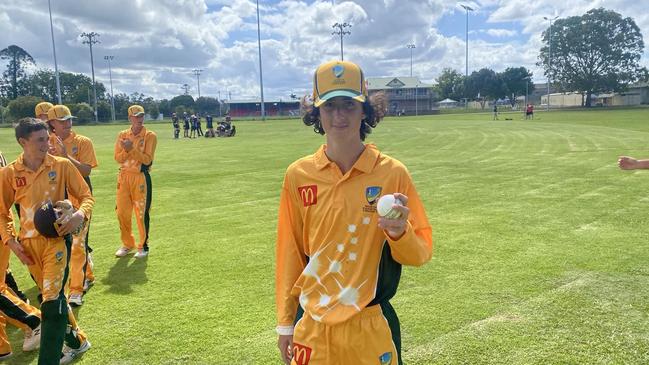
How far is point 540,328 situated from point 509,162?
45.9ft

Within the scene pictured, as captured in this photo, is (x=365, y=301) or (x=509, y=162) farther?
(x=509, y=162)

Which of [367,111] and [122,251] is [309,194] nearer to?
[367,111]

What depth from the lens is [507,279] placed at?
243 inches

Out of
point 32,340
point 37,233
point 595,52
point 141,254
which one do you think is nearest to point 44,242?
point 37,233

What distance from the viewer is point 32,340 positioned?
4.88 meters

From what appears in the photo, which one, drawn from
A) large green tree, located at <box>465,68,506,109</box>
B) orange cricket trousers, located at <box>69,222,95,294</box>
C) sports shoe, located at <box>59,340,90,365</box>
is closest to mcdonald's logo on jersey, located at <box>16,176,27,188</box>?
orange cricket trousers, located at <box>69,222,95,294</box>

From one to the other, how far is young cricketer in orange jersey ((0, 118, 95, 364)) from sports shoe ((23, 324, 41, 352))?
1.61 ft

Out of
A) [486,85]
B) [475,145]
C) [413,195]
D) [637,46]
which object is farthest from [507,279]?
[486,85]

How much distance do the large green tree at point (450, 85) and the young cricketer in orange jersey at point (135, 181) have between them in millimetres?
104233

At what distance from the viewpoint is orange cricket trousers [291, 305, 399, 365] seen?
2.29 m

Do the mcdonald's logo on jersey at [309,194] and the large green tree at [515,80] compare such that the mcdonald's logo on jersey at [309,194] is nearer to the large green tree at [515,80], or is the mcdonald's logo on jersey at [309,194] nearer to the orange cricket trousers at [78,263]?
the orange cricket trousers at [78,263]

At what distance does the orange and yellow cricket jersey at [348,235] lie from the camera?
2.35 m

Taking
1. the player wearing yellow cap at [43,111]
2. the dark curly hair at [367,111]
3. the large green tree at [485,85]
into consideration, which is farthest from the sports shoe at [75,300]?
the large green tree at [485,85]

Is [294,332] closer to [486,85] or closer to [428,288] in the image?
[428,288]
